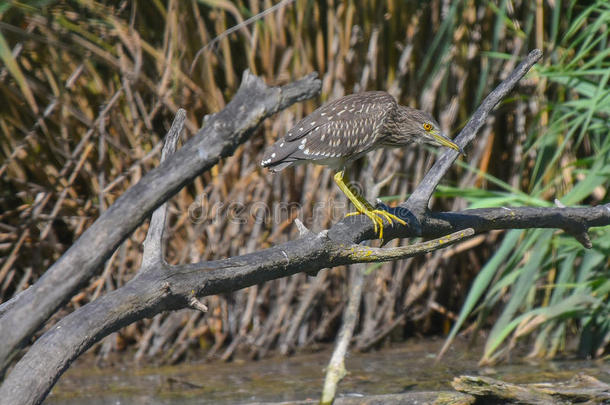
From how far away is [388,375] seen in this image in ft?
15.1

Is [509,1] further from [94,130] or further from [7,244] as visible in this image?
[7,244]

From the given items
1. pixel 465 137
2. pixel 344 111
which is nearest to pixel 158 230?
pixel 465 137

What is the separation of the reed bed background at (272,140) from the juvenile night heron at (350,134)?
0.71 metres

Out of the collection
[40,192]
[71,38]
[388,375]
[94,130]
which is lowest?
[388,375]

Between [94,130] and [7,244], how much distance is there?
2.95 ft

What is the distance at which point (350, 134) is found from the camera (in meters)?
3.62

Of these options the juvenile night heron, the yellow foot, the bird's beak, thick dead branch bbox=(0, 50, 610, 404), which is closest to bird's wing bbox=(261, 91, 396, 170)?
the juvenile night heron

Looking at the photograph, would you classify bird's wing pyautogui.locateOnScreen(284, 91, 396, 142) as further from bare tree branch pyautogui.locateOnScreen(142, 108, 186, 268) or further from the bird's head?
bare tree branch pyautogui.locateOnScreen(142, 108, 186, 268)

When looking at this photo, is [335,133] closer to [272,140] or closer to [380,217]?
[380,217]

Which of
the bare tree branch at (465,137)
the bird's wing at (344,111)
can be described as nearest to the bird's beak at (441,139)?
the bird's wing at (344,111)

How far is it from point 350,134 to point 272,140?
4.20 ft

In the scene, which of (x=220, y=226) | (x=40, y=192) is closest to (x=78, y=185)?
(x=40, y=192)

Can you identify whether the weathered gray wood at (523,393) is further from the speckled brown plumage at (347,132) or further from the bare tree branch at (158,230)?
the bare tree branch at (158,230)

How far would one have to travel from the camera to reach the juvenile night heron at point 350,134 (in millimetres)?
3496
